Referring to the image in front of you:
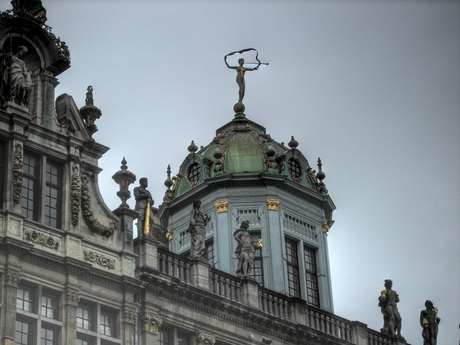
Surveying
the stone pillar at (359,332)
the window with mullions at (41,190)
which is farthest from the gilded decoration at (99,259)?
the stone pillar at (359,332)

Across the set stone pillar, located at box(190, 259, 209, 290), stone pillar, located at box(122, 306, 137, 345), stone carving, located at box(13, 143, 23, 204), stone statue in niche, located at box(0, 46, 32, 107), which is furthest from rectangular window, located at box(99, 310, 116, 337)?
stone statue in niche, located at box(0, 46, 32, 107)

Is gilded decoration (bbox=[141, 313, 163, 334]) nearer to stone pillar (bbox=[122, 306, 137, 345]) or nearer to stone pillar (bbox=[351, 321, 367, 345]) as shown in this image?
stone pillar (bbox=[122, 306, 137, 345])

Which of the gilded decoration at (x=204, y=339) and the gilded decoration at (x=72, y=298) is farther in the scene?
the gilded decoration at (x=204, y=339)

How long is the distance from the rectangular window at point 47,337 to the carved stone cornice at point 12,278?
1.60 meters

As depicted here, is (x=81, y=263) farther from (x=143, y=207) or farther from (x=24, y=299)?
(x=143, y=207)

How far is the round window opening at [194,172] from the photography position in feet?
166

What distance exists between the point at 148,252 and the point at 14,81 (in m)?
6.73

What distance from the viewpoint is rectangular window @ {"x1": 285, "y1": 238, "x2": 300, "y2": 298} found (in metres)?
48.5

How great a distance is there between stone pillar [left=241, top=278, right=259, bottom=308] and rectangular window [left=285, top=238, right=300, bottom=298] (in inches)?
232

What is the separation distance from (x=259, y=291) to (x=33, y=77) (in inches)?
409

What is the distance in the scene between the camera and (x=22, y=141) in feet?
124

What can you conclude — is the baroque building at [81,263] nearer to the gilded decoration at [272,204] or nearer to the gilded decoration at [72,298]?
the gilded decoration at [72,298]

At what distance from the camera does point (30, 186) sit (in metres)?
37.8

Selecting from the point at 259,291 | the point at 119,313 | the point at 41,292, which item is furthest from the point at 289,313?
the point at 41,292
